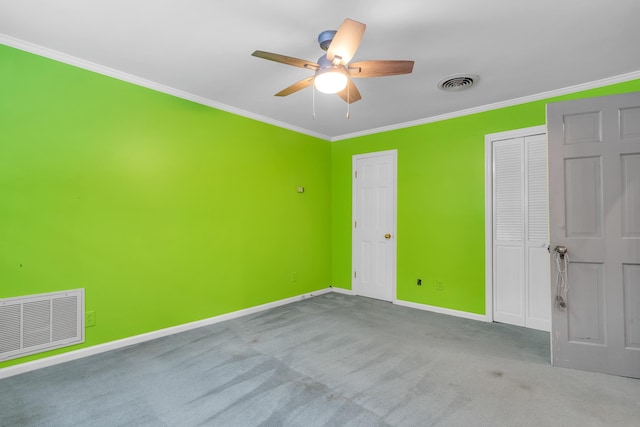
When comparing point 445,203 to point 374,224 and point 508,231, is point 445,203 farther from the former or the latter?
point 374,224

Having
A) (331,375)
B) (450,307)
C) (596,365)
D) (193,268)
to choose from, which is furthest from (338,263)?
(596,365)

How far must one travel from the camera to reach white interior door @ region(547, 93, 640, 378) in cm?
238

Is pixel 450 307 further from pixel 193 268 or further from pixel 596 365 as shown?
pixel 193 268

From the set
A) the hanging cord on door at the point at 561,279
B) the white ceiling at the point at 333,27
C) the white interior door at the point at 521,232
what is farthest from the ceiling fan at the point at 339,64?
the white interior door at the point at 521,232

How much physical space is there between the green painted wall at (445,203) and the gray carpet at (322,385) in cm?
78

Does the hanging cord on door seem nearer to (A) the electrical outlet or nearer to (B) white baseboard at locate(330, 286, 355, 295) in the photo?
(B) white baseboard at locate(330, 286, 355, 295)

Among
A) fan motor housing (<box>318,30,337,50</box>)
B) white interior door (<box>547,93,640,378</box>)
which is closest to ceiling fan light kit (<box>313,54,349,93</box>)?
fan motor housing (<box>318,30,337,50</box>)

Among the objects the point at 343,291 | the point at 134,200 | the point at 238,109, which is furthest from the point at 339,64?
the point at 343,291

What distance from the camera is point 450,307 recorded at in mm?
3918

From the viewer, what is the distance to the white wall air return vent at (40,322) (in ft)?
7.63

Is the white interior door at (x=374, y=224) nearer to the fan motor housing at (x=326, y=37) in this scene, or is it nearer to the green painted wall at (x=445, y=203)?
the green painted wall at (x=445, y=203)

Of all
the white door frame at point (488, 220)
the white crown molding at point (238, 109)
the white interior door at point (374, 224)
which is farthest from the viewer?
the white interior door at point (374, 224)

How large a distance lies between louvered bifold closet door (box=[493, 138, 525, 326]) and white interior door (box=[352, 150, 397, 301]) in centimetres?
130

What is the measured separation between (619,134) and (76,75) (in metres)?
4.51
